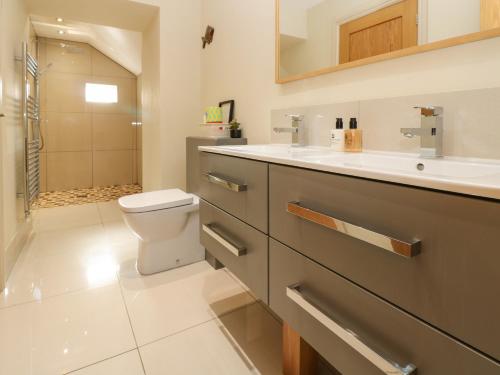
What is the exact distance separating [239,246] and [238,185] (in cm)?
23

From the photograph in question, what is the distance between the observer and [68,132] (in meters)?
4.55

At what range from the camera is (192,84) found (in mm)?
2766

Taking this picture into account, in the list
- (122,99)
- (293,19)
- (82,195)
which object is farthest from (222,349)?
(122,99)

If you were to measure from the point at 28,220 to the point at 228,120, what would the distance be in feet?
6.35

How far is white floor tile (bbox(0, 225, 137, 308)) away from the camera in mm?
1836

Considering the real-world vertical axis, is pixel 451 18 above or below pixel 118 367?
above

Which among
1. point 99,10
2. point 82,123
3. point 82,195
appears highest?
point 99,10

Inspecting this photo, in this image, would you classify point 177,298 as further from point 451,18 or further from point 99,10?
point 99,10

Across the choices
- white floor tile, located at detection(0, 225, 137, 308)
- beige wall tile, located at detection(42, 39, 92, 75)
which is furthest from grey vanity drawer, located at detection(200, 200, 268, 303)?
beige wall tile, located at detection(42, 39, 92, 75)

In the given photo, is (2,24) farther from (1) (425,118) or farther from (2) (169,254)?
(1) (425,118)

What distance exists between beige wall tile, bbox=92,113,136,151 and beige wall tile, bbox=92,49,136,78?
0.61 meters

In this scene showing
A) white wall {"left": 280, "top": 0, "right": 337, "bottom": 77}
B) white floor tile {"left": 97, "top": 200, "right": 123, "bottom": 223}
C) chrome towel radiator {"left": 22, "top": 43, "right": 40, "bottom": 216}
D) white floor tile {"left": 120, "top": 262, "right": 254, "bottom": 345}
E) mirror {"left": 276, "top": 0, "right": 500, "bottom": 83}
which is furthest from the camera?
white floor tile {"left": 97, "top": 200, "right": 123, "bottom": 223}

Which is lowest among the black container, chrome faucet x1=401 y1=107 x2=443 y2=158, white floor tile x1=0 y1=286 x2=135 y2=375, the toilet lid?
white floor tile x1=0 y1=286 x2=135 y2=375

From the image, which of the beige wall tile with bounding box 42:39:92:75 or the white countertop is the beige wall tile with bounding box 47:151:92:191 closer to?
the beige wall tile with bounding box 42:39:92:75
